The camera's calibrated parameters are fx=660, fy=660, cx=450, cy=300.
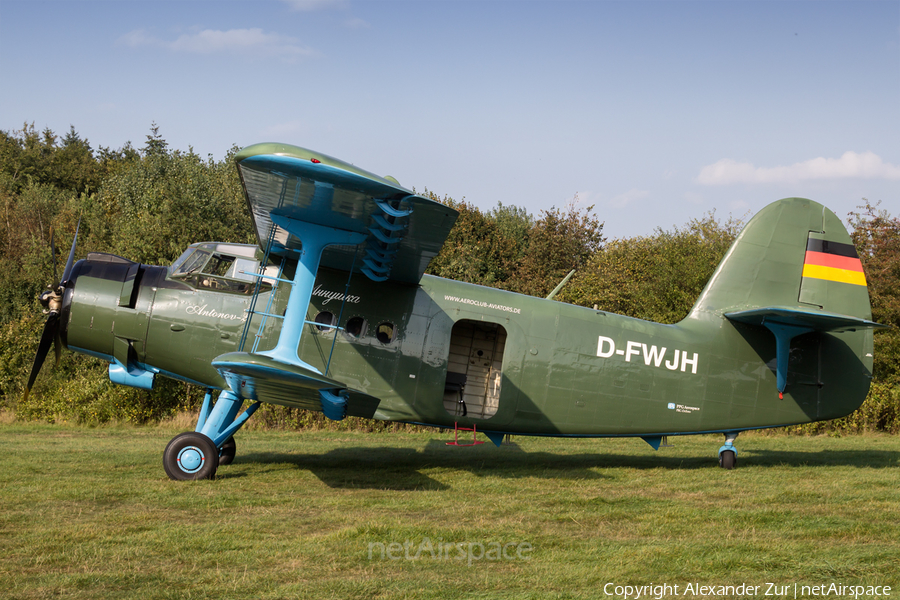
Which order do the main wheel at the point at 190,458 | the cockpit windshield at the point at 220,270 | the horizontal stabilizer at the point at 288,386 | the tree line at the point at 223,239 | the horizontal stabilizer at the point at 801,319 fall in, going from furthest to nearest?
the tree line at the point at 223,239, the cockpit windshield at the point at 220,270, the horizontal stabilizer at the point at 801,319, the main wheel at the point at 190,458, the horizontal stabilizer at the point at 288,386

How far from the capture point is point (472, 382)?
10.1 metres

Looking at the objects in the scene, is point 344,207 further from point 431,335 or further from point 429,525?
point 429,525

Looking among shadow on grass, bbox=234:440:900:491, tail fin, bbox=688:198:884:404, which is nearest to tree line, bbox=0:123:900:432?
shadow on grass, bbox=234:440:900:491

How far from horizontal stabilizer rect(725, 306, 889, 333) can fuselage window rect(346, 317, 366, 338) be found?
529 centimetres

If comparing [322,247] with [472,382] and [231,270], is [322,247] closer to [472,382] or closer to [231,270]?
[231,270]

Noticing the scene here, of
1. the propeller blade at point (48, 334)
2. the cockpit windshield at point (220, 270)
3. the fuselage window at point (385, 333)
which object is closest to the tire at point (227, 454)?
the cockpit windshield at point (220, 270)

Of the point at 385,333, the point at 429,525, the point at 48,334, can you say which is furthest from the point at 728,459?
the point at 48,334

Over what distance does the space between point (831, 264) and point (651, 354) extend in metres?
3.17

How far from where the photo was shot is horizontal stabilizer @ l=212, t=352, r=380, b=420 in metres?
6.60

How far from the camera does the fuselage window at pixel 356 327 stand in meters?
8.73

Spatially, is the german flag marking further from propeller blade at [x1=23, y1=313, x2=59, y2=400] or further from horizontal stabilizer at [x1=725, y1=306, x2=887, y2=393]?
propeller blade at [x1=23, y1=313, x2=59, y2=400]

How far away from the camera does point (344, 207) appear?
691cm

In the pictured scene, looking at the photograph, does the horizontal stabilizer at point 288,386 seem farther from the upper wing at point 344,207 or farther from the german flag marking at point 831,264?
the german flag marking at point 831,264

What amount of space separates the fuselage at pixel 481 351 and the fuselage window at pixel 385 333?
1 centimetres
